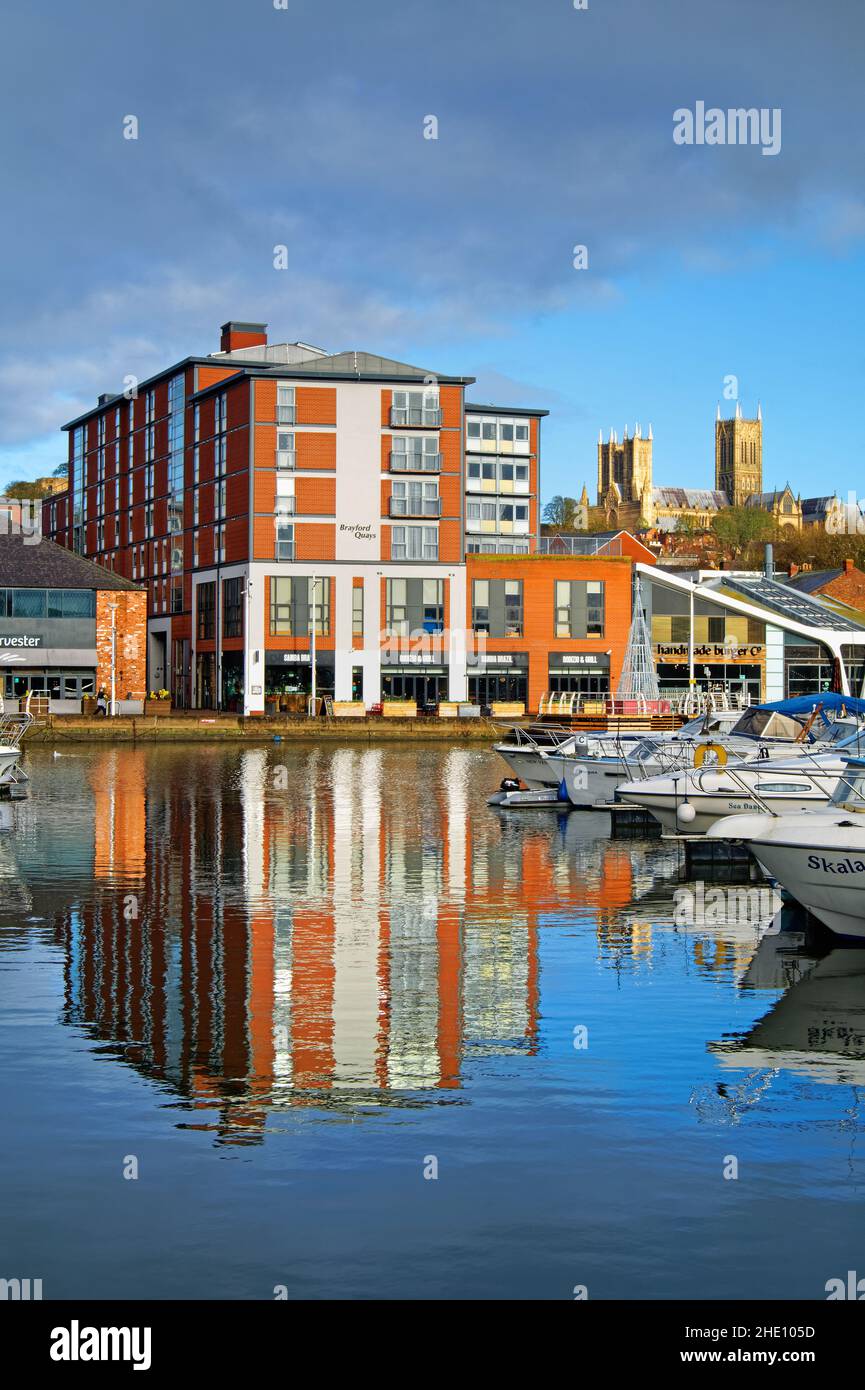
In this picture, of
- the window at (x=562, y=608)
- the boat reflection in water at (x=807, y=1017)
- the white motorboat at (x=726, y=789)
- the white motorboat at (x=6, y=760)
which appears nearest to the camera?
the boat reflection in water at (x=807, y=1017)

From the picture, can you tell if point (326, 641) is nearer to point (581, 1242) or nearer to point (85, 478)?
point (85, 478)

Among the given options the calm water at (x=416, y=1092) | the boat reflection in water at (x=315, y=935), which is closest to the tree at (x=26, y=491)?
the boat reflection in water at (x=315, y=935)

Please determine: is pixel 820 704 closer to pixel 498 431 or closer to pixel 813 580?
pixel 498 431

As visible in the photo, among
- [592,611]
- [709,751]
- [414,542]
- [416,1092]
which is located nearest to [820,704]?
[709,751]

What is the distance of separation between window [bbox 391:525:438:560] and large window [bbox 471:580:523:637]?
393 centimetres

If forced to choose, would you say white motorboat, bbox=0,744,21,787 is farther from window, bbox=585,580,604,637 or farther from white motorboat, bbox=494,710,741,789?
window, bbox=585,580,604,637

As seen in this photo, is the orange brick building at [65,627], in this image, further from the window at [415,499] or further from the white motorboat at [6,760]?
the white motorboat at [6,760]

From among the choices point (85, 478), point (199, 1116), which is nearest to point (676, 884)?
point (199, 1116)

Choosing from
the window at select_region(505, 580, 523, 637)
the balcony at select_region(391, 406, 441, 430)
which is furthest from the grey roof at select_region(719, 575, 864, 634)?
the balcony at select_region(391, 406, 441, 430)

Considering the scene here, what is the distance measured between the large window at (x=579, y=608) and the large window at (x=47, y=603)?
31420mm

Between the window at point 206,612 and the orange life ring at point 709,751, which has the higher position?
the window at point 206,612

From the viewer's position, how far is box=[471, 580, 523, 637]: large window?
10581cm

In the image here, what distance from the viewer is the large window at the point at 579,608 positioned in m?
108

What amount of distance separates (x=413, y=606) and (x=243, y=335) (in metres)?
32.8
